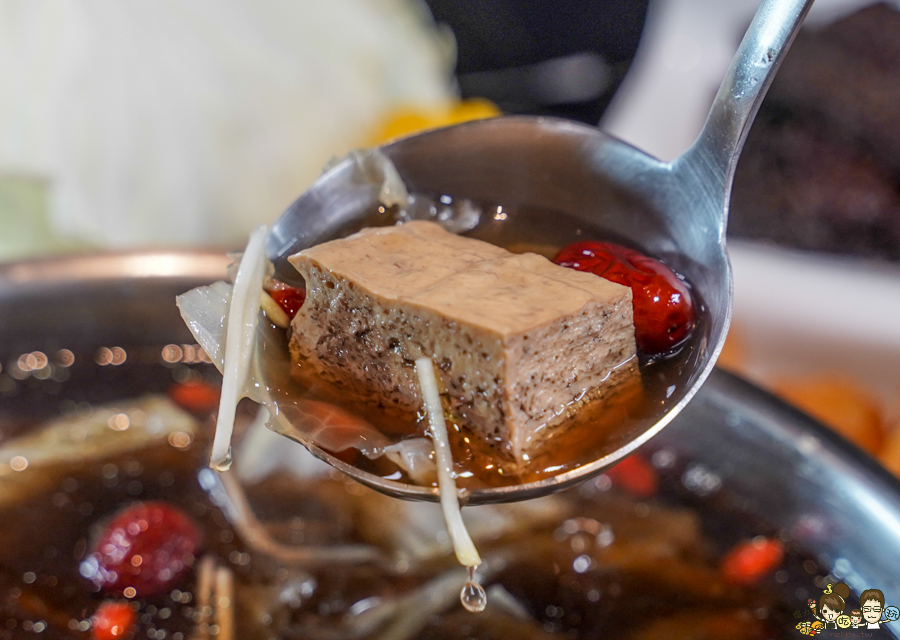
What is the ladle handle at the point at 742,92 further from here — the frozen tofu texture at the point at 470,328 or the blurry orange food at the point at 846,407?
the blurry orange food at the point at 846,407

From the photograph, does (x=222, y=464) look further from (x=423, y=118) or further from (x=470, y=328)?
(x=423, y=118)

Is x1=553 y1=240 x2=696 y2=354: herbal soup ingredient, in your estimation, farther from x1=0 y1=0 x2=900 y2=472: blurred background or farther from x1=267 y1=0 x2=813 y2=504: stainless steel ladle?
x1=0 y1=0 x2=900 y2=472: blurred background

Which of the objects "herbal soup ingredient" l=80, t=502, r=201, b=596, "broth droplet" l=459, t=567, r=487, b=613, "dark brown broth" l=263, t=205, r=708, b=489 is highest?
"dark brown broth" l=263, t=205, r=708, b=489

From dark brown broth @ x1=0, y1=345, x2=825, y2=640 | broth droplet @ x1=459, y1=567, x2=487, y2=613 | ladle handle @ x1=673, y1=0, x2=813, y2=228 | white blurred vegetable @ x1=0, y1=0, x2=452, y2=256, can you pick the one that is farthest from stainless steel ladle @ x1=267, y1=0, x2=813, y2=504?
white blurred vegetable @ x1=0, y1=0, x2=452, y2=256

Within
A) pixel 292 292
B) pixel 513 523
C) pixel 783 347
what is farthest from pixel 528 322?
pixel 783 347

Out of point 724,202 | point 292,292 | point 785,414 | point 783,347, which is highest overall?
point 724,202

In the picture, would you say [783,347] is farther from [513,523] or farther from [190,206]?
[190,206]
